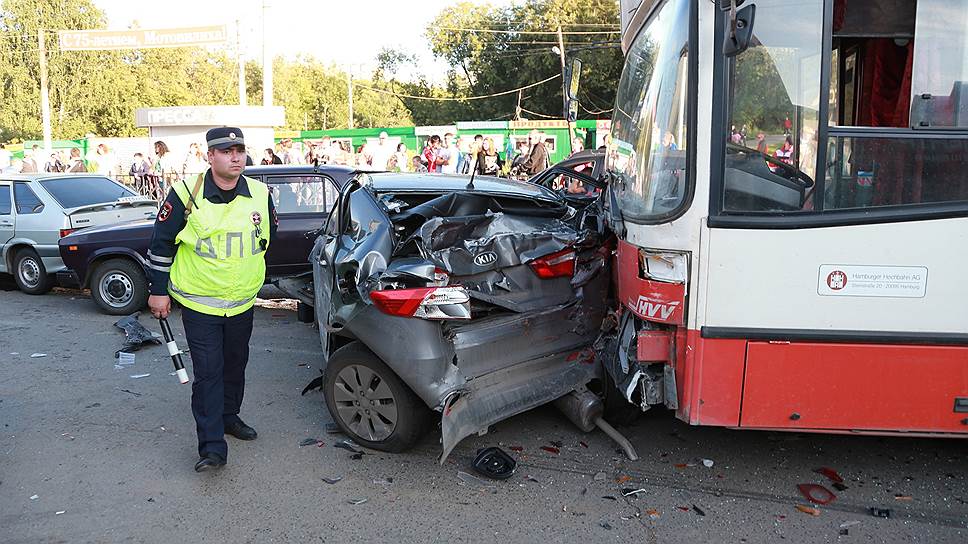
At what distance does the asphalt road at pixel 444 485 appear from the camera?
359cm

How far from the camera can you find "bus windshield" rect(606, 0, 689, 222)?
11.7 feet

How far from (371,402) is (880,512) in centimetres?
273

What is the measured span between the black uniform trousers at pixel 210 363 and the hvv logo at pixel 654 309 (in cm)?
224

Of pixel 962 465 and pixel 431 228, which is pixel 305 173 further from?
pixel 962 465

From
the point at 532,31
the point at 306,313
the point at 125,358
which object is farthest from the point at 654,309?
the point at 532,31

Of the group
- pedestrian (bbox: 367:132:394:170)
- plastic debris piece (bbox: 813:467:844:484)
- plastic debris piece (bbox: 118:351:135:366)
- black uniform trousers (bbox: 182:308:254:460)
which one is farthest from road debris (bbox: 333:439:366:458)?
pedestrian (bbox: 367:132:394:170)

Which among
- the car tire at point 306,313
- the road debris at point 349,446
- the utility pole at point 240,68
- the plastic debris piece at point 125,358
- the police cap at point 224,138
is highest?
the utility pole at point 240,68

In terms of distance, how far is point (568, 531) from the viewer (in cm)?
357

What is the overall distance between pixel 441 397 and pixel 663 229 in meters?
1.45

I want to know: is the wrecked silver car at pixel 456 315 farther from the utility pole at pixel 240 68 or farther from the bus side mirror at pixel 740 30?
the utility pole at pixel 240 68

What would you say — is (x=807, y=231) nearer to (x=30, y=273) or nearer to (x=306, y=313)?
(x=306, y=313)

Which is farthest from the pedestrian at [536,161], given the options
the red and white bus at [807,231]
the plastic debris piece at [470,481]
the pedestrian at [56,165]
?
the pedestrian at [56,165]

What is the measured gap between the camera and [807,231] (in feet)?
11.2

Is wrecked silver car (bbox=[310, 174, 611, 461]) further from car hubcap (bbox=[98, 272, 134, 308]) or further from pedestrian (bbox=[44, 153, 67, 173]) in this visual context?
pedestrian (bbox=[44, 153, 67, 173])
